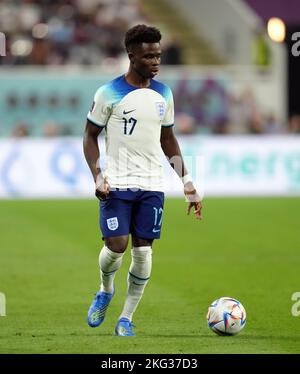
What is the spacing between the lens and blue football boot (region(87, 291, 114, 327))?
9055 millimetres

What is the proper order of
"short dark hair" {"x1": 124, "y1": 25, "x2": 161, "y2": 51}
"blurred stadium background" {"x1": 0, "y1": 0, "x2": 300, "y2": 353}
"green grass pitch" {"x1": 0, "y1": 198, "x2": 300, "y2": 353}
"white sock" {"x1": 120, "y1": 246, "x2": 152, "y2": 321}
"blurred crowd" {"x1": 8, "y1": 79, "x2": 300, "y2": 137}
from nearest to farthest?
1. "green grass pitch" {"x1": 0, "y1": 198, "x2": 300, "y2": 353}
2. "short dark hair" {"x1": 124, "y1": 25, "x2": 161, "y2": 51}
3. "white sock" {"x1": 120, "y1": 246, "x2": 152, "y2": 321}
4. "blurred stadium background" {"x1": 0, "y1": 0, "x2": 300, "y2": 353}
5. "blurred crowd" {"x1": 8, "y1": 79, "x2": 300, "y2": 137}

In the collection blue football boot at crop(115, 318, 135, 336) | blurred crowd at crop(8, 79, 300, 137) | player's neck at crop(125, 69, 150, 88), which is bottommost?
blurred crowd at crop(8, 79, 300, 137)

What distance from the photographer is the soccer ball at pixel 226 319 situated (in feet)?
28.9

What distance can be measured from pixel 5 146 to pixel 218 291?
12.6m

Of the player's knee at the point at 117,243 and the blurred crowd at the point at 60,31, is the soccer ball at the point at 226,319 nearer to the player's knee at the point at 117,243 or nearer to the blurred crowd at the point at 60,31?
the player's knee at the point at 117,243

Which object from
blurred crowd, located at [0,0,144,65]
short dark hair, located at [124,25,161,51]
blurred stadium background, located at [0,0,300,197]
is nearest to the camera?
short dark hair, located at [124,25,161,51]

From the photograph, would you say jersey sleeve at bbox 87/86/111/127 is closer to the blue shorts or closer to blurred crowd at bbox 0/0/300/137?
the blue shorts

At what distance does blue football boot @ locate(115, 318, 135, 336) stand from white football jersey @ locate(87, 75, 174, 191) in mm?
1092

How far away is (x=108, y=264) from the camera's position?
8906 mm

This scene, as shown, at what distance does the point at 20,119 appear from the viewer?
28297 mm

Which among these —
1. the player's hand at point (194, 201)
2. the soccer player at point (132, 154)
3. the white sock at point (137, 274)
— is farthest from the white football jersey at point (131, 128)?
the white sock at point (137, 274)

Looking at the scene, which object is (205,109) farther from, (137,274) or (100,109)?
(100,109)

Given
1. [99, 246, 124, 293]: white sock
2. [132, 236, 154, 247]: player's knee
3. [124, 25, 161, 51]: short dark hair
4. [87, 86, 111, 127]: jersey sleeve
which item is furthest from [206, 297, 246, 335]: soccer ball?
[124, 25, 161, 51]: short dark hair
